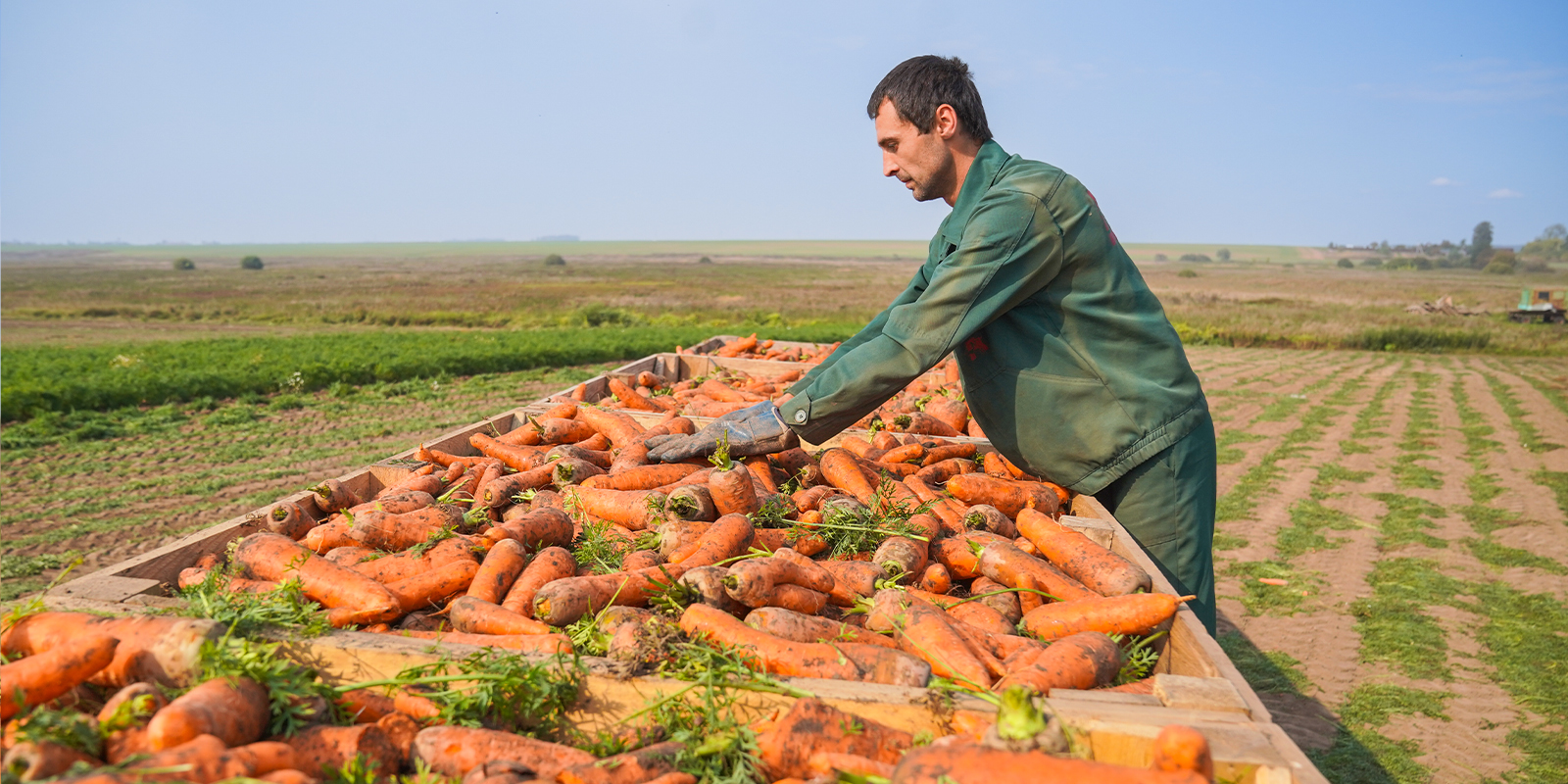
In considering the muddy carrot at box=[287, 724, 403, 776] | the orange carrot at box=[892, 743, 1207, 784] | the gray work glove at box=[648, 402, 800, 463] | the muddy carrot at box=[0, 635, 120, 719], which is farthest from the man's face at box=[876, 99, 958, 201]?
the muddy carrot at box=[0, 635, 120, 719]

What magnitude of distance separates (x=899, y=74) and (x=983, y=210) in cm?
70

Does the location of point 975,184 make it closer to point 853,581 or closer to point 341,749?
point 853,581

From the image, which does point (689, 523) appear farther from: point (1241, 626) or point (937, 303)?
point (1241, 626)

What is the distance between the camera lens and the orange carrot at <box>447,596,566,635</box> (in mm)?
2490

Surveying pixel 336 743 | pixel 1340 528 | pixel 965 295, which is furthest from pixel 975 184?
pixel 1340 528

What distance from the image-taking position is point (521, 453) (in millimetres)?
4332

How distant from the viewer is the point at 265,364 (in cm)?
1609

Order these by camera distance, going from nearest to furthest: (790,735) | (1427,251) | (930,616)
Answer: (790,735)
(930,616)
(1427,251)

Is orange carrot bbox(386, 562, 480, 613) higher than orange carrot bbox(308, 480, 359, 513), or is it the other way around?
orange carrot bbox(308, 480, 359, 513)

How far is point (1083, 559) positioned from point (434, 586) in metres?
2.23

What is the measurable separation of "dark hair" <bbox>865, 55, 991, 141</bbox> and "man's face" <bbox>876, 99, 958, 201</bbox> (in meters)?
0.03

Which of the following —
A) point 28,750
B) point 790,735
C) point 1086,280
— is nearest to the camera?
point 28,750

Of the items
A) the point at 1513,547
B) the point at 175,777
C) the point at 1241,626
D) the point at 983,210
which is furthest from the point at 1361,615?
the point at 175,777

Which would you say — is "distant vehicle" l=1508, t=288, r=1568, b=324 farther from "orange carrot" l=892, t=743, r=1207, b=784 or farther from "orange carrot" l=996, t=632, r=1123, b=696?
"orange carrot" l=892, t=743, r=1207, b=784
